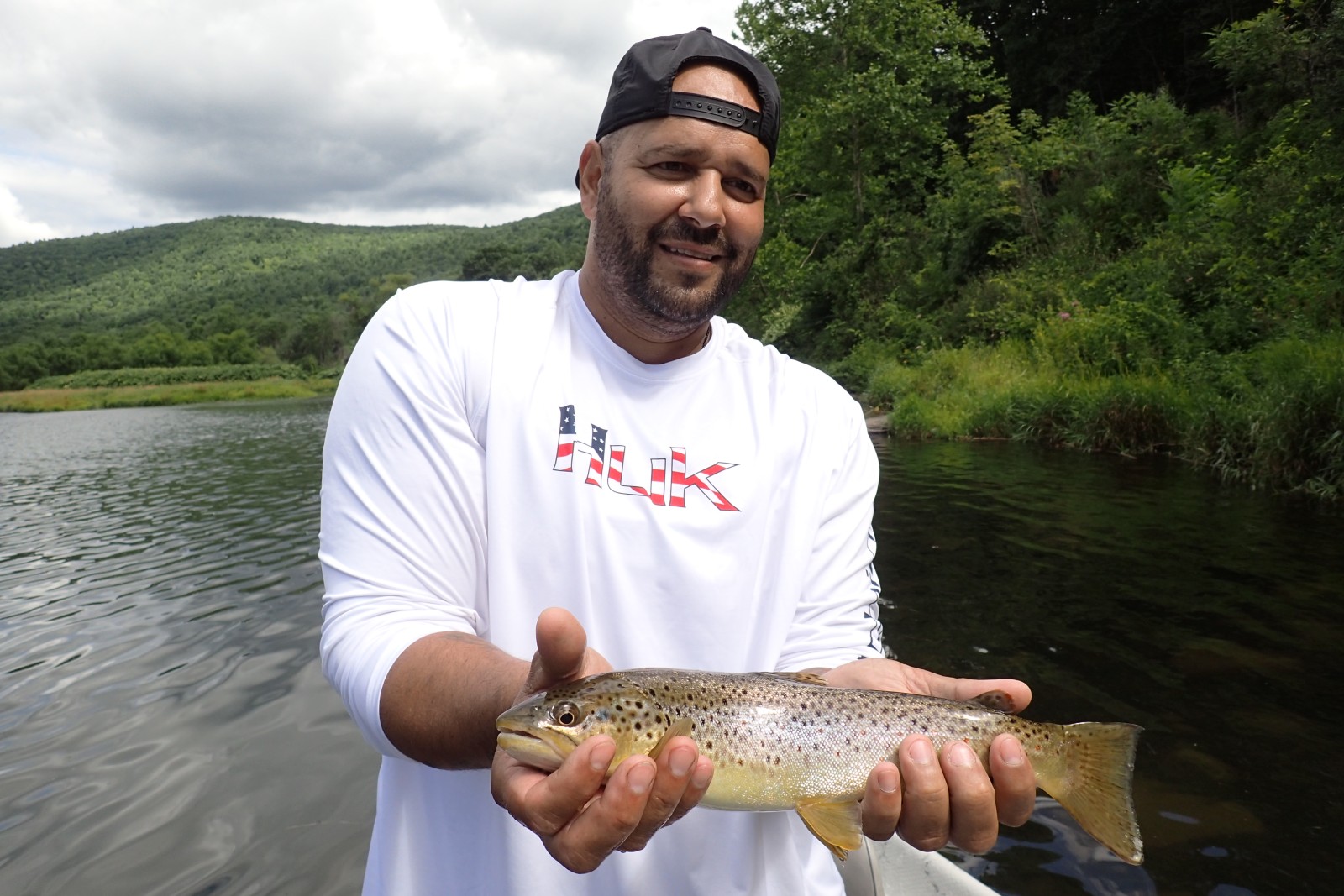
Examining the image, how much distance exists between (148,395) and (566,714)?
109286mm

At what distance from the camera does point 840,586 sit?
2445 mm

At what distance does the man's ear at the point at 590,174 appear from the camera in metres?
2.56

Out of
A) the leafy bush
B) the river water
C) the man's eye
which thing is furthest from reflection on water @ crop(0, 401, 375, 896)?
the leafy bush

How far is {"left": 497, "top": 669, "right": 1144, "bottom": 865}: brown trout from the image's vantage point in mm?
1883

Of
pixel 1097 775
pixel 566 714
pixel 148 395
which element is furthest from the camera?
pixel 148 395

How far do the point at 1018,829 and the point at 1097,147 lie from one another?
2625cm

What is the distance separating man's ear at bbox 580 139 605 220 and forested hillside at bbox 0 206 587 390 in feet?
313

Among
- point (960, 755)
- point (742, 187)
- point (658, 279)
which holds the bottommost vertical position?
point (960, 755)

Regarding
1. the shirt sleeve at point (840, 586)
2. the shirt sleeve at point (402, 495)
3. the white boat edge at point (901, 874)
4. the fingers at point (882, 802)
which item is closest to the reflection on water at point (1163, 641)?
the white boat edge at point (901, 874)

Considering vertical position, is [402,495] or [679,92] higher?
[679,92]

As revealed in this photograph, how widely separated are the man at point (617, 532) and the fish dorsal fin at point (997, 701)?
0.03m

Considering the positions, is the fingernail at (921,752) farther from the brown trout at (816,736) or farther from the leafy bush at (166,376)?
the leafy bush at (166,376)

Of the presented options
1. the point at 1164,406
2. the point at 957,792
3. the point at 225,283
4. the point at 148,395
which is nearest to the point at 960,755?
the point at 957,792

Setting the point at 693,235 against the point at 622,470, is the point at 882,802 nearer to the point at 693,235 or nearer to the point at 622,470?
the point at 622,470
